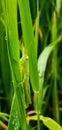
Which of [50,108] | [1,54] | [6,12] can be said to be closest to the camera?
[6,12]

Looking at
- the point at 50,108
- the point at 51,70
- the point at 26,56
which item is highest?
the point at 26,56

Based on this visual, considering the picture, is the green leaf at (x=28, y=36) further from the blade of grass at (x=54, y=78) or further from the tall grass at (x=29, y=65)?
the blade of grass at (x=54, y=78)

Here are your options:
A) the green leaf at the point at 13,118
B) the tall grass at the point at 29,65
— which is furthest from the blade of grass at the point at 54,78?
the green leaf at the point at 13,118

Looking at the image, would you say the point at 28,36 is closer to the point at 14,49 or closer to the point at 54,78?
the point at 14,49

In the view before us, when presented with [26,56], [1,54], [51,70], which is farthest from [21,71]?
[51,70]

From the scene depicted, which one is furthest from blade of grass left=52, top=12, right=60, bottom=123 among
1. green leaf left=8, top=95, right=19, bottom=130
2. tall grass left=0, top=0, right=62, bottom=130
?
green leaf left=8, top=95, right=19, bottom=130

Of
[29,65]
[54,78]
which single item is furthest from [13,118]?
[54,78]

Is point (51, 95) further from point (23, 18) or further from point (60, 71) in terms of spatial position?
point (23, 18)

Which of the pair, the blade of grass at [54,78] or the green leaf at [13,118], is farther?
the blade of grass at [54,78]
